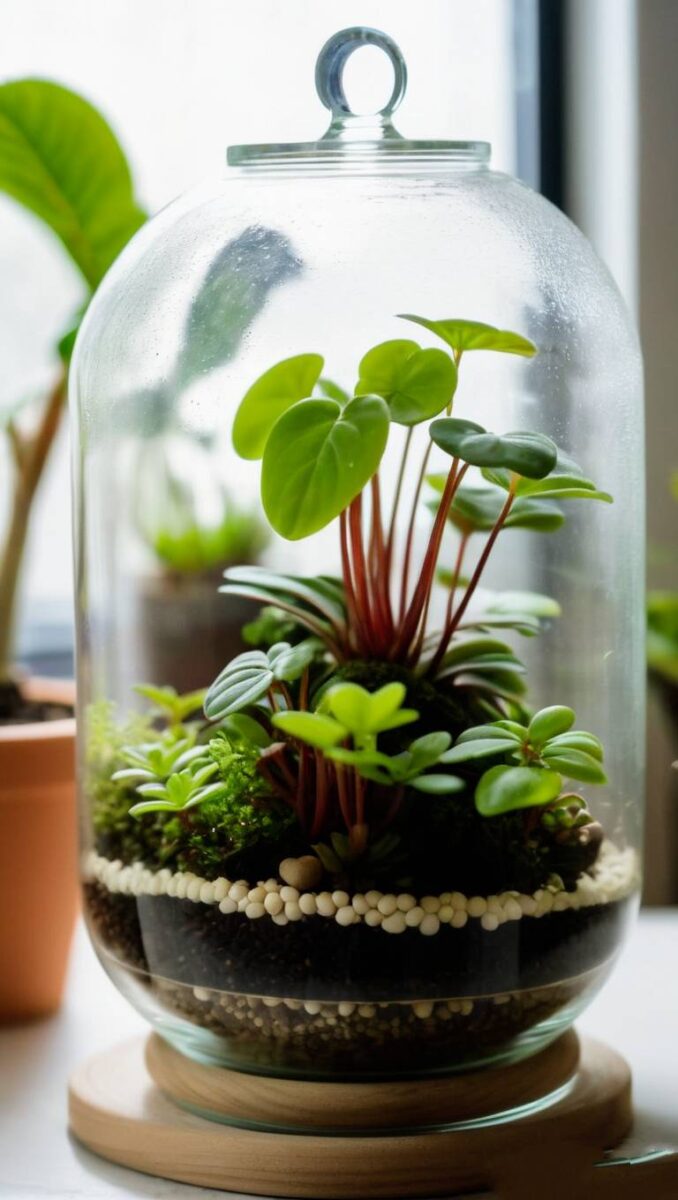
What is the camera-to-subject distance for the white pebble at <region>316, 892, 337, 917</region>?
66cm

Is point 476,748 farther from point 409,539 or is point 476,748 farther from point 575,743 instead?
point 409,539

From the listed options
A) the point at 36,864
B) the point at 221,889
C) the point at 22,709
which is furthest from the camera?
the point at 22,709

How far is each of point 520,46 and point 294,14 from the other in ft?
0.82

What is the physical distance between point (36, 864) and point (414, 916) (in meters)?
0.38

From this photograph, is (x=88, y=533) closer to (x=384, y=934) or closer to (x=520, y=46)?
(x=384, y=934)

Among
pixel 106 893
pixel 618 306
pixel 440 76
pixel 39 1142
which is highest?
pixel 440 76

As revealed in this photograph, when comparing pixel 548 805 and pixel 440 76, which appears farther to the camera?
pixel 440 76

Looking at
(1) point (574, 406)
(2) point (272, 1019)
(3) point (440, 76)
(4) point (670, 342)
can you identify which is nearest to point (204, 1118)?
(2) point (272, 1019)

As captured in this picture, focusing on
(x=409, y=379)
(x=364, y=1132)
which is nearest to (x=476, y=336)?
(x=409, y=379)

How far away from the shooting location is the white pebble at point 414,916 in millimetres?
656

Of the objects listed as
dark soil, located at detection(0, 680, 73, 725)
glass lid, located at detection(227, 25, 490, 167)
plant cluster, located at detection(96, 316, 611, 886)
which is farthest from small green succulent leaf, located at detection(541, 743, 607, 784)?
dark soil, located at detection(0, 680, 73, 725)

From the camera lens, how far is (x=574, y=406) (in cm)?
80

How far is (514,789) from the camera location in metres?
0.61

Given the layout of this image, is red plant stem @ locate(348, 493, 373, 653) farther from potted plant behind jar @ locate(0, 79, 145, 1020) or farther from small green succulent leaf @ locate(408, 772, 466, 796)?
potted plant behind jar @ locate(0, 79, 145, 1020)
